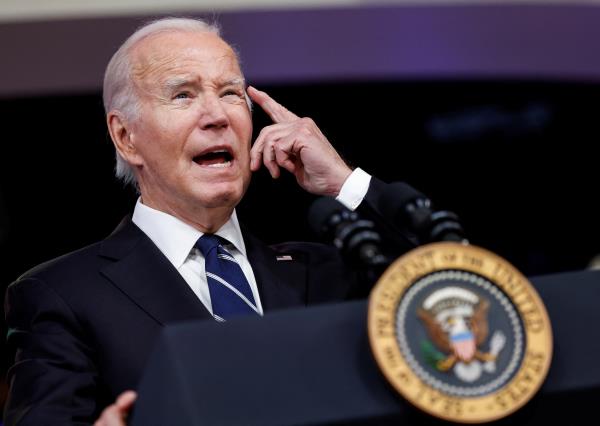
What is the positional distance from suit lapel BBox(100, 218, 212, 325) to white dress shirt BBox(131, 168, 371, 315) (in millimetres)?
28

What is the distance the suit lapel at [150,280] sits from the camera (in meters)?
1.49

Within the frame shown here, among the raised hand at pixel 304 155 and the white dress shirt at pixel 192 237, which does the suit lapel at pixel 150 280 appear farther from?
the raised hand at pixel 304 155

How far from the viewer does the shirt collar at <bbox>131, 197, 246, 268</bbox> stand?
1.62 metres

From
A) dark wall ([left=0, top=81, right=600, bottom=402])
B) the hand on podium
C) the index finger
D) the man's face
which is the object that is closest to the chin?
the man's face

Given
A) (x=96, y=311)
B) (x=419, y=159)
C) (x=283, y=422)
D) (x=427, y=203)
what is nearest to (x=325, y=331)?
(x=283, y=422)

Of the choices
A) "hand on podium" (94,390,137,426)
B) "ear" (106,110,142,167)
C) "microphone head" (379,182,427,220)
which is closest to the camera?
"hand on podium" (94,390,137,426)

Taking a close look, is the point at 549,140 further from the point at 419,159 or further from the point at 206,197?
the point at 206,197

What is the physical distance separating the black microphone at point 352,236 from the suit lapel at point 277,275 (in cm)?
44

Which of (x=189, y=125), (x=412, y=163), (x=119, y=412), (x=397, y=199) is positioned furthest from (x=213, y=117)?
(x=412, y=163)

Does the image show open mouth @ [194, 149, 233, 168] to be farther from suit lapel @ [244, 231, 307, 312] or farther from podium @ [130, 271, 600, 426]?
podium @ [130, 271, 600, 426]

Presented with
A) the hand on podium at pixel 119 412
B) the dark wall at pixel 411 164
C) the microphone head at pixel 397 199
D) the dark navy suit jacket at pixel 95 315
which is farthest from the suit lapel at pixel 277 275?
the dark wall at pixel 411 164

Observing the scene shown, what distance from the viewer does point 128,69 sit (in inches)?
67.1

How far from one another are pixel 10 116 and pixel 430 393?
2.79 metres

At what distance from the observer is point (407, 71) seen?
3.45m
